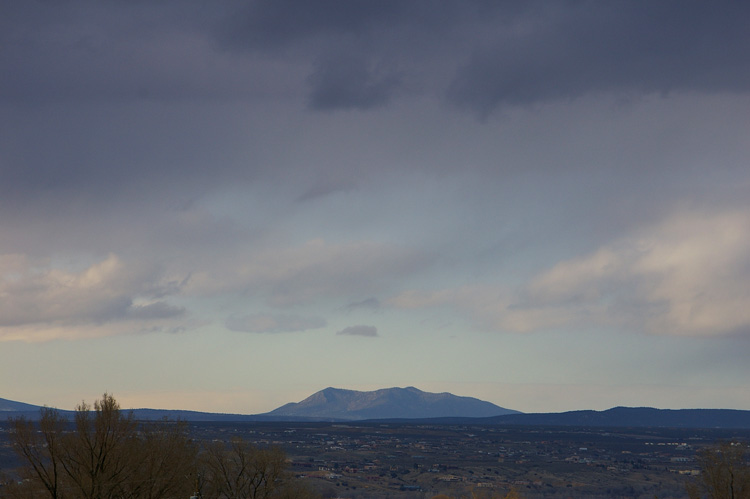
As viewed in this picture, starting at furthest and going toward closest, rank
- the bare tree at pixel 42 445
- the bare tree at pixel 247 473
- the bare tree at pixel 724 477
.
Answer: the bare tree at pixel 247 473
the bare tree at pixel 724 477
the bare tree at pixel 42 445

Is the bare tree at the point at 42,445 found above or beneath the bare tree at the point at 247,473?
above

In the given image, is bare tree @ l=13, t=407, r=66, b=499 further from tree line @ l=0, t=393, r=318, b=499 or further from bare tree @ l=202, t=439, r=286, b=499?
bare tree @ l=202, t=439, r=286, b=499

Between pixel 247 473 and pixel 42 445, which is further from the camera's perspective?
pixel 247 473

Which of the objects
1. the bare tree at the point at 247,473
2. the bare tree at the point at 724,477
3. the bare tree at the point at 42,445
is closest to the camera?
the bare tree at the point at 42,445

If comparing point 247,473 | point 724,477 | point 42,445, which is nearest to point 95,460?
point 42,445

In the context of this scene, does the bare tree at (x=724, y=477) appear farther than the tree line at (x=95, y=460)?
Yes

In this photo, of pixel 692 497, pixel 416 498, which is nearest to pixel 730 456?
pixel 692 497

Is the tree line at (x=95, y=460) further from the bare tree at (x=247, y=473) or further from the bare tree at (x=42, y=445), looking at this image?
the bare tree at (x=247, y=473)

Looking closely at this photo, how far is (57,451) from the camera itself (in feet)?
205

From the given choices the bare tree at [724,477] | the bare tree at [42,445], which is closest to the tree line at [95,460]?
the bare tree at [42,445]

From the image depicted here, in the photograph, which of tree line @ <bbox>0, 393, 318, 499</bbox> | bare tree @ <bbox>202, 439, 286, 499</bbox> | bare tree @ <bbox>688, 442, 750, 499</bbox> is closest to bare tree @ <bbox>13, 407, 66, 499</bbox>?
tree line @ <bbox>0, 393, 318, 499</bbox>

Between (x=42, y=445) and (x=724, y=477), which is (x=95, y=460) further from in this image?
(x=724, y=477)

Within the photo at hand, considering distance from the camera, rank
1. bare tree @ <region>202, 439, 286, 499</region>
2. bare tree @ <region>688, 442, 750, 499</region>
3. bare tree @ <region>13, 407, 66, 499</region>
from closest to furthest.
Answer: bare tree @ <region>13, 407, 66, 499</region>, bare tree @ <region>688, 442, 750, 499</region>, bare tree @ <region>202, 439, 286, 499</region>

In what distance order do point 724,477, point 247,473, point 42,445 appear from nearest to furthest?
point 42,445
point 724,477
point 247,473
